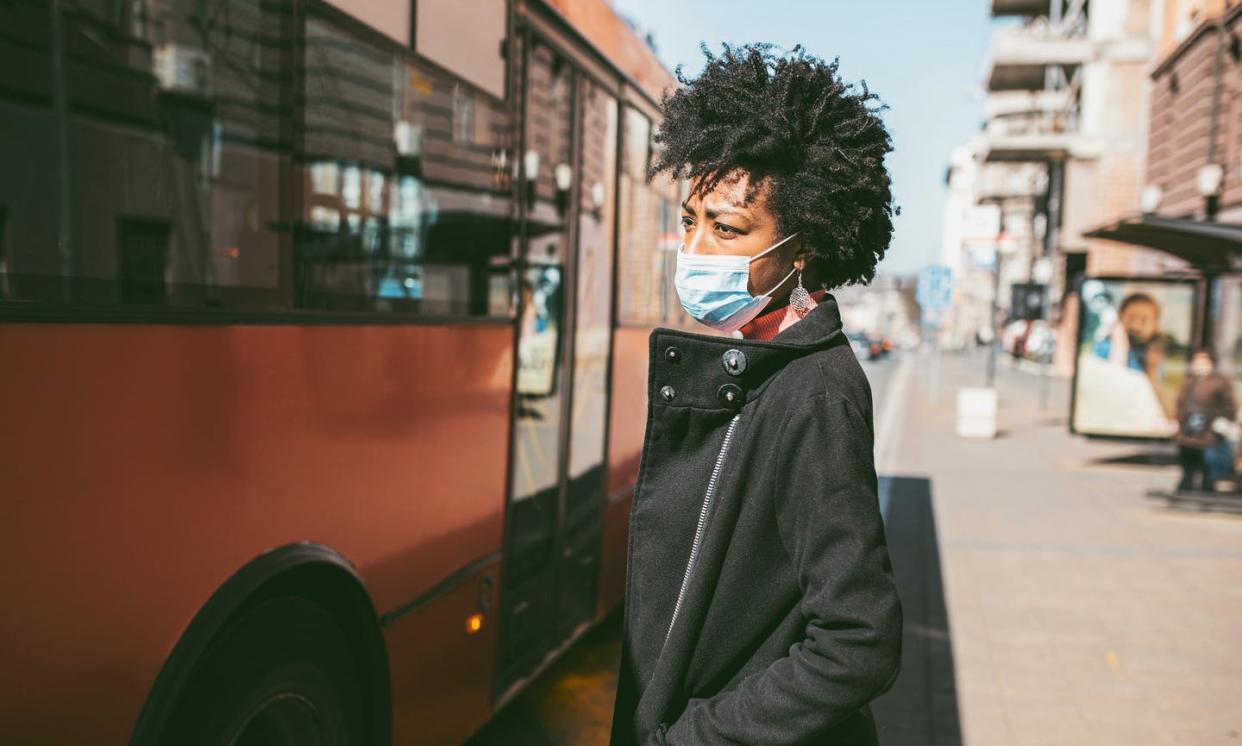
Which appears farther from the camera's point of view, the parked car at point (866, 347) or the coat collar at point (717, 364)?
the parked car at point (866, 347)

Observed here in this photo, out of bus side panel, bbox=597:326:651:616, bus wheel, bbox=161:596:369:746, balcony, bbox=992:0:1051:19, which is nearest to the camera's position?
bus wheel, bbox=161:596:369:746

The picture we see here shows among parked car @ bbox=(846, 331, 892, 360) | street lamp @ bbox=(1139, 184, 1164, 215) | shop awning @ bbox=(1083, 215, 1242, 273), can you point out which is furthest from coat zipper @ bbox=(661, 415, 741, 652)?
parked car @ bbox=(846, 331, 892, 360)

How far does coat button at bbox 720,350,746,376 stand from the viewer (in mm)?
1659

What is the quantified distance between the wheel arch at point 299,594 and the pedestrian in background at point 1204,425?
10297mm

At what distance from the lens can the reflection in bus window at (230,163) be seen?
1.98m

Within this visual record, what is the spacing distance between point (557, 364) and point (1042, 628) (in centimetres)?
354

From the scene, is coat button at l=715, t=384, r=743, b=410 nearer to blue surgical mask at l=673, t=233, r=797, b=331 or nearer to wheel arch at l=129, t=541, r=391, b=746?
blue surgical mask at l=673, t=233, r=797, b=331

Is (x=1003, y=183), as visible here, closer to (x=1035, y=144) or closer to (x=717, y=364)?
(x=1035, y=144)

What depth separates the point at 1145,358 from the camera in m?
13.3

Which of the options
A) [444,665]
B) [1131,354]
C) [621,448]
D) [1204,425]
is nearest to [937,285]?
[1131,354]

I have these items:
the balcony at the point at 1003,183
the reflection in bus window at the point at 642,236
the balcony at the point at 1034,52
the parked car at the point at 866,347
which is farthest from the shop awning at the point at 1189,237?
the balcony at the point at 1003,183

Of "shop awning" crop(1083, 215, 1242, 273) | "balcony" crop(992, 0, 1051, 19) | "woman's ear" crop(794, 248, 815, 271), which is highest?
"balcony" crop(992, 0, 1051, 19)

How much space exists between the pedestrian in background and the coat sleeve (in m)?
11.1

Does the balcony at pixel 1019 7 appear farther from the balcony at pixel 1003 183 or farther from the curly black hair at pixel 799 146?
the curly black hair at pixel 799 146
